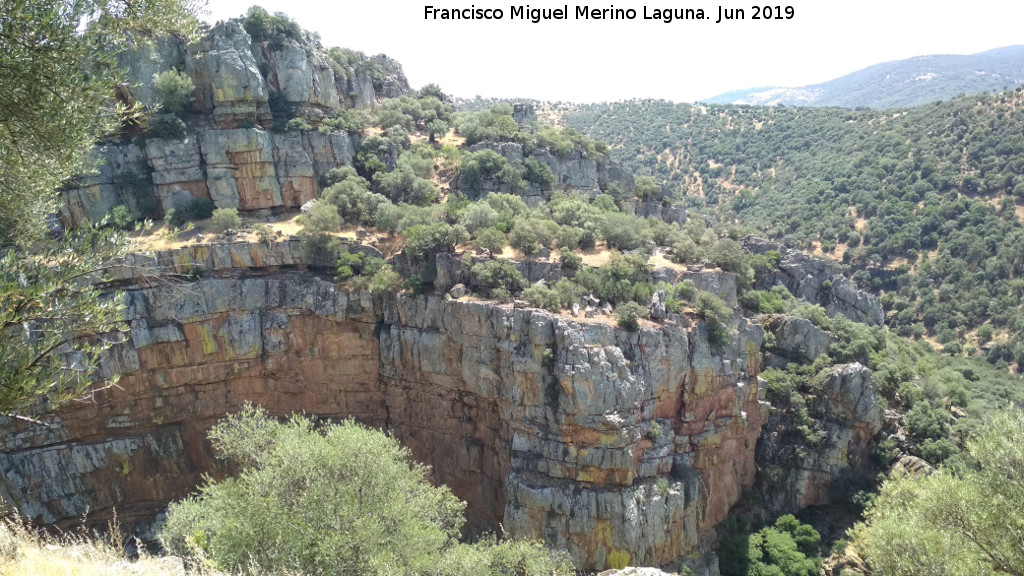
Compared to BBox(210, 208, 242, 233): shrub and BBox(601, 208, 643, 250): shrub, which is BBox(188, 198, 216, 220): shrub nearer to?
BBox(210, 208, 242, 233): shrub

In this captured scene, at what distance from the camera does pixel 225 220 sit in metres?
30.2

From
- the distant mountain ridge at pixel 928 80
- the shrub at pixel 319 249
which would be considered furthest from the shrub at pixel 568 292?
the distant mountain ridge at pixel 928 80

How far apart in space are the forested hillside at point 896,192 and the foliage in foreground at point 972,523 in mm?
36830

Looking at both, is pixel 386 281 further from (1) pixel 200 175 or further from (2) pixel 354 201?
(1) pixel 200 175

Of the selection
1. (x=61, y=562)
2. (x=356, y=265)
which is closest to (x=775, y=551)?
(x=356, y=265)

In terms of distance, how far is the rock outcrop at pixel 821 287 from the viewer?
129 feet

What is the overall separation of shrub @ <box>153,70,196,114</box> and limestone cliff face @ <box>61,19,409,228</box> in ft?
1.78

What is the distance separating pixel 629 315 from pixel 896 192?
167 feet

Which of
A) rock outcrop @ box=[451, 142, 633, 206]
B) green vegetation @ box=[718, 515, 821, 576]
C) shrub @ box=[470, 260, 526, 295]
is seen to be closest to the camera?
green vegetation @ box=[718, 515, 821, 576]

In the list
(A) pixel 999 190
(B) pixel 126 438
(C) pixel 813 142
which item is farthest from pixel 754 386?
(C) pixel 813 142

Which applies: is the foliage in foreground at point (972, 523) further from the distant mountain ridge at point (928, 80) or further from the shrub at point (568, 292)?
the distant mountain ridge at point (928, 80)

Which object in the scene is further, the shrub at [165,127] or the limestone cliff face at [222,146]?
the shrub at [165,127]

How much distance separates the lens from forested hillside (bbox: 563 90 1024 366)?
160 ft

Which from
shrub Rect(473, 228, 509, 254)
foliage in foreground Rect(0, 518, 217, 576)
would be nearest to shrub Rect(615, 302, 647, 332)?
shrub Rect(473, 228, 509, 254)
